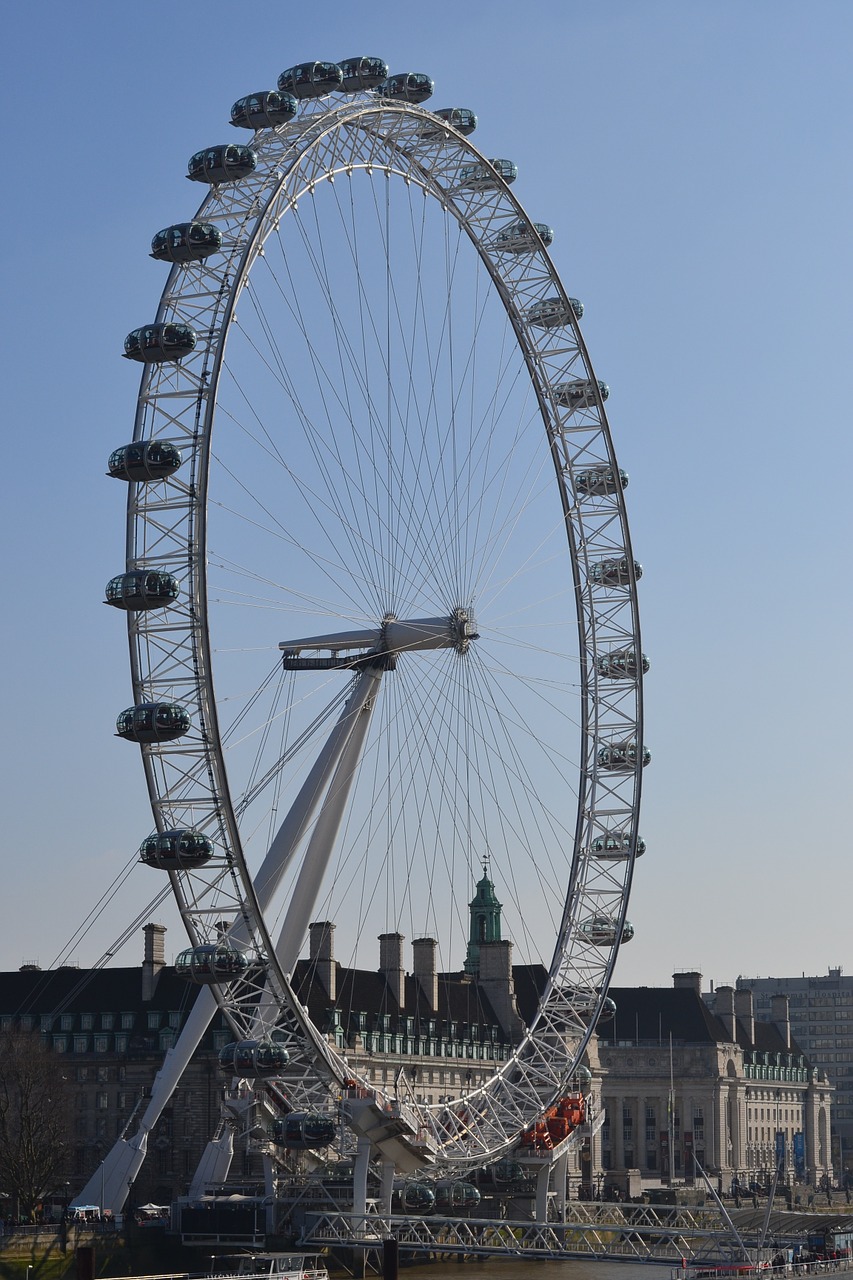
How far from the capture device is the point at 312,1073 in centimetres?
6838

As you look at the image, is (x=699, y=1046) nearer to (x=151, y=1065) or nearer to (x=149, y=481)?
(x=151, y=1065)

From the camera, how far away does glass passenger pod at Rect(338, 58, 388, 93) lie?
70.2 meters

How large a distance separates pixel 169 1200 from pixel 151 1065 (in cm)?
671

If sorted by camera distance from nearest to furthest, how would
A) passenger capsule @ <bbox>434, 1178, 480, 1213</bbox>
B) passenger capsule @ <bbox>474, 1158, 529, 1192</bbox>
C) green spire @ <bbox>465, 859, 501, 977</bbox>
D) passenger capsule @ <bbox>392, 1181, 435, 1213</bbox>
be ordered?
passenger capsule @ <bbox>392, 1181, 435, 1213</bbox>, passenger capsule @ <bbox>434, 1178, 480, 1213</bbox>, passenger capsule @ <bbox>474, 1158, 529, 1192</bbox>, green spire @ <bbox>465, 859, 501, 977</bbox>

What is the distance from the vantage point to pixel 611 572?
278 ft

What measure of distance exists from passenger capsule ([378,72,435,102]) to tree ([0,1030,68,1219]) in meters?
41.4

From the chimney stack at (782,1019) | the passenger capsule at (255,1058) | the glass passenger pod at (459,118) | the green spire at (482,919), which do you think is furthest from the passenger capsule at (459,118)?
the chimney stack at (782,1019)

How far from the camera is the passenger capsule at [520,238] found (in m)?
82.8

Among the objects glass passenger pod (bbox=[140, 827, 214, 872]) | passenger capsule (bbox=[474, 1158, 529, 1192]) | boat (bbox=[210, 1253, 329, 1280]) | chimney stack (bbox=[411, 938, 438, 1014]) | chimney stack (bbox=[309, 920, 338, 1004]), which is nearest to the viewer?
glass passenger pod (bbox=[140, 827, 214, 872])

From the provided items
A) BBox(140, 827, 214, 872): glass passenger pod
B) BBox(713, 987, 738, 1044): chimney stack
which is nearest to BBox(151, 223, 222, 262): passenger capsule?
BBox(140, 827, 214, 872): glass passenger pod

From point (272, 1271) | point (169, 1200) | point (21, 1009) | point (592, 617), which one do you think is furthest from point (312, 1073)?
point (21, 1009)

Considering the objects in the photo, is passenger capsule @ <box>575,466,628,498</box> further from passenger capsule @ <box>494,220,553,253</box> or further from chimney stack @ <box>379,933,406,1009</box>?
chimney stack @ <box>379,933,406,1009</box>

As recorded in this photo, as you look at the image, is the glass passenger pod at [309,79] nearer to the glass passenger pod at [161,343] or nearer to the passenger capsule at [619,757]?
the glass passenger pod at [161,343]

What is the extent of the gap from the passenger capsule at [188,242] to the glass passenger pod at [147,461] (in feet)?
19.6
